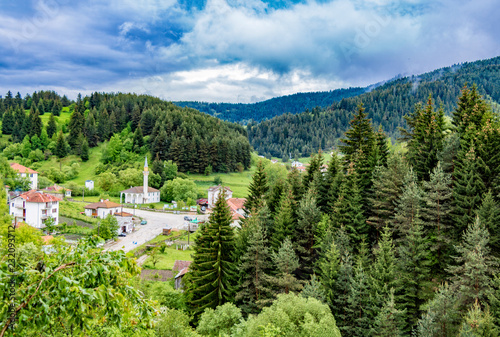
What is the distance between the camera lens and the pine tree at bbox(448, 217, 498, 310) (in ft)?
72.0

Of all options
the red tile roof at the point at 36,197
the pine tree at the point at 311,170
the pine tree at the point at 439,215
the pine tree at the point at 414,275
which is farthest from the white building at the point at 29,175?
the pine tree at the point at 439,215

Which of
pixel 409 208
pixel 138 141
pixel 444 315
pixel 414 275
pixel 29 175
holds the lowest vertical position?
pixel 444 315

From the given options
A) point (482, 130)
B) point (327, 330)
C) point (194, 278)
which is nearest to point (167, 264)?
point (194, 278)

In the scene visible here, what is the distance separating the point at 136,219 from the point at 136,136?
53526 millimetres

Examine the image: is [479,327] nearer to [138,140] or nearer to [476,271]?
[476,271]

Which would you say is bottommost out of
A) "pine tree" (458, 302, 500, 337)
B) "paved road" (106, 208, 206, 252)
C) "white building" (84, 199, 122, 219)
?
"paved road" (106, 208, 206, 252)

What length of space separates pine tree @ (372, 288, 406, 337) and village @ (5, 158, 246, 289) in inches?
949

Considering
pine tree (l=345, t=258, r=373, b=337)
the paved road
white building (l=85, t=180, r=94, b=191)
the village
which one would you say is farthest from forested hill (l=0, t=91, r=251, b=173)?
pine tree (l=345, t=258, r=373, b=337)

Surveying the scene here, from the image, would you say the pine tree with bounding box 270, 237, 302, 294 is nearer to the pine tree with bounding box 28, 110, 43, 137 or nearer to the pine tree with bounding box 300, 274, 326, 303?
the pine tree with bounding box 300, 274, 326, 303

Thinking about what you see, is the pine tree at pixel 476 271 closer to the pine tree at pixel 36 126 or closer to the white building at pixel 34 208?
the white building at pixel 34 208

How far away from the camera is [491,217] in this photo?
24.3 metres

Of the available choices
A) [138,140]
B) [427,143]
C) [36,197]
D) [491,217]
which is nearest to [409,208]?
[491,217]

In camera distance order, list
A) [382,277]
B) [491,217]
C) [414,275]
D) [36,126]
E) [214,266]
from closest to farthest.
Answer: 1. [491,217]
2. [382,277]
3. [414,275]
4. [214,266]
5. [36,126]

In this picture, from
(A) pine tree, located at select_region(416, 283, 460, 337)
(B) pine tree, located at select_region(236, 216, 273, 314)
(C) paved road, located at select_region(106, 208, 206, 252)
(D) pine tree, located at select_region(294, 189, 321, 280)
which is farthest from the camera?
(C) paved road, located at select_region(106, 208, 206, 252)
